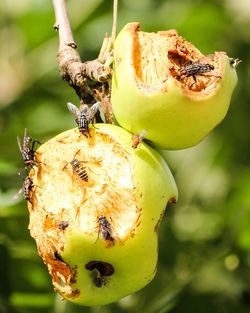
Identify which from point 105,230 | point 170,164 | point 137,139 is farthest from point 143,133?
point 170,164

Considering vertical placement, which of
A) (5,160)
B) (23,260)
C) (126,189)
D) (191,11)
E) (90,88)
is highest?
(90,88)

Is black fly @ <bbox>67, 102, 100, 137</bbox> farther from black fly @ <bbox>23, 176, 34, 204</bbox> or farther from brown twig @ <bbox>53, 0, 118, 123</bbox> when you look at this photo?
black fly @ <bbox>23, 176, 34, 204</bbox>

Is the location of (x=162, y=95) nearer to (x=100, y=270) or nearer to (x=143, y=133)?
(x=143, y=133)

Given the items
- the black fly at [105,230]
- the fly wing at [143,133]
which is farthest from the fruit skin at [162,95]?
the black fly at [105,230]

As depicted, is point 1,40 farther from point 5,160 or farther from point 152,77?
point 152,77

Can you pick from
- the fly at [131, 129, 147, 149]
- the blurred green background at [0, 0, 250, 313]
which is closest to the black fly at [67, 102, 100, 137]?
the fly at [131, 129, 147, 149]

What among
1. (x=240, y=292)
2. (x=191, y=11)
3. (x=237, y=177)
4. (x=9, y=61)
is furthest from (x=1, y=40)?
(x=240, y=292)
